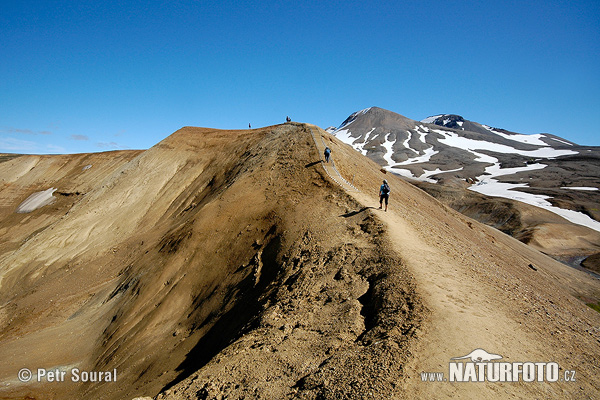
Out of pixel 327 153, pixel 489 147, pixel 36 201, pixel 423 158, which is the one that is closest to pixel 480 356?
pixel 327 153

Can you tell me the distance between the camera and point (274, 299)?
1012cm

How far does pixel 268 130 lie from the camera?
3072 cm

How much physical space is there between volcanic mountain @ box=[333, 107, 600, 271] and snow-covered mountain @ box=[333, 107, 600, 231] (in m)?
0.17

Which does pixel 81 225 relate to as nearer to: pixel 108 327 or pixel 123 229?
pixel 123 229

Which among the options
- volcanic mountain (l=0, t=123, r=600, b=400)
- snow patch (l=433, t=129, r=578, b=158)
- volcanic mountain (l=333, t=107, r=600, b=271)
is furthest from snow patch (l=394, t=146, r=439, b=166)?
volcanic mountain (l=0, t=123, r=600, b=400)

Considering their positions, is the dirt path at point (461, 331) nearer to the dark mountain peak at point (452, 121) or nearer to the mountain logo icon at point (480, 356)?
the mountain logo icon at point (480, 356)

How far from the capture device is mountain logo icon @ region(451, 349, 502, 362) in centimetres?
628

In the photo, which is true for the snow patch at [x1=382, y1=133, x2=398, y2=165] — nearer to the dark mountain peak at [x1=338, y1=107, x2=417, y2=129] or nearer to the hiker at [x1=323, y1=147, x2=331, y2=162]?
the dark mountain peak at [x1=338, y1=107, x2=417, y2=129]

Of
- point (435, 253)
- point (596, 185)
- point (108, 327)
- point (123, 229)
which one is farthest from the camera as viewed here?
point (596, 185)

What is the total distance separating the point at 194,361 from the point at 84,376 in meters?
7.10

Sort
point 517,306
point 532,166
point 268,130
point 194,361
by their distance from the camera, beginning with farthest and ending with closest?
point 532,166 < point 268,130 < point 194,361 < point 517,306

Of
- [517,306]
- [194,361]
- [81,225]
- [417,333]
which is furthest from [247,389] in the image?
[81,225]

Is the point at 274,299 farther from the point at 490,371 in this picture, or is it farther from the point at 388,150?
the point at 388,150

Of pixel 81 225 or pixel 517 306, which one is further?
pixel 81 225
